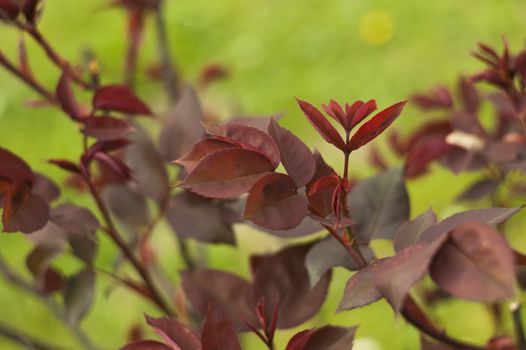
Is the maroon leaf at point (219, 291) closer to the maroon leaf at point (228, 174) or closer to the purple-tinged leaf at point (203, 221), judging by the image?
the purple-tinged leaf at point (203, 221)

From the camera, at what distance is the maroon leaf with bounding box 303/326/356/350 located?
Answer: 0.82m

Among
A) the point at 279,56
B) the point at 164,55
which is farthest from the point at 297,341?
the point at 279,56

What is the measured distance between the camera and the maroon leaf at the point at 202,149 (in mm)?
758

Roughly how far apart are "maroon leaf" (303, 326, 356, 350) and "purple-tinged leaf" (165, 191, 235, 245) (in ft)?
0.91

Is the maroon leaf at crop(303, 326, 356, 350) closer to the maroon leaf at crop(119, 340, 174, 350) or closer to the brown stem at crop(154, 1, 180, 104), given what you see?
the maroon leaf at crop(119, 340, 174, 350)

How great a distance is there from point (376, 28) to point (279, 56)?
58cm

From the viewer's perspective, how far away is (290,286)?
973 mm

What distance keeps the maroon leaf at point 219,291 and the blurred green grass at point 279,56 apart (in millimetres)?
2137

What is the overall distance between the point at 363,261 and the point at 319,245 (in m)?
0.12

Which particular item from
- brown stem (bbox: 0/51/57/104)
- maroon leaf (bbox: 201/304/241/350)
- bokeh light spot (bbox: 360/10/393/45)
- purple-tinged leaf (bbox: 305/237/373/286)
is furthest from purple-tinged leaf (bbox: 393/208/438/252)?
bokeh light spot (bbox: 360/10/393/45)

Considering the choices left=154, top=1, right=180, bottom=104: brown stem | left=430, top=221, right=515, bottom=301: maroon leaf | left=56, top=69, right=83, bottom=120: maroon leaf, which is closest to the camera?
left=430, top=221, right=515, bottom=301: maroon leaf

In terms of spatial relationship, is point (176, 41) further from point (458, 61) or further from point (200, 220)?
point (200, 220)

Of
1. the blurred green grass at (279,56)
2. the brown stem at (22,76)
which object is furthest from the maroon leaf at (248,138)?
the blurred green grass at (279,56)

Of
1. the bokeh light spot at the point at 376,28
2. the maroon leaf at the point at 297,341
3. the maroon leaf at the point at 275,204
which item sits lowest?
the maroon leaf at the point at 297,341
